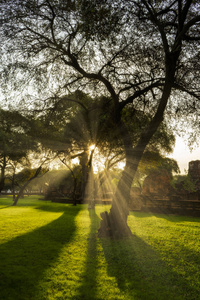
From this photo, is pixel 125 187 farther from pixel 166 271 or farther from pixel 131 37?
pixel 131 37

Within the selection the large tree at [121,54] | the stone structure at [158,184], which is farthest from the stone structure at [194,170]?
the large tree at [121,54]

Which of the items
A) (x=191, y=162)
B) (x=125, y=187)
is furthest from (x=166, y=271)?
(x=191, y=162)

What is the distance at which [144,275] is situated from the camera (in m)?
6.13

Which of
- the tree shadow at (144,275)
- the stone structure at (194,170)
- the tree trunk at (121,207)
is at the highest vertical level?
the stone structure at (194,170)

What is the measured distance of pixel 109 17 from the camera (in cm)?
884

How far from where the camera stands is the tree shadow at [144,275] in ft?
16.6

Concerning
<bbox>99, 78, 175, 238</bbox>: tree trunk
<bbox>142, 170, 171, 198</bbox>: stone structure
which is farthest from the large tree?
<bbox>142, 170, 171, 198</bbox>: stone structure

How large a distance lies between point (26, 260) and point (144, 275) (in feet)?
12.2

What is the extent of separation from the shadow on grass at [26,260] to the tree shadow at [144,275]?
6.56 ft

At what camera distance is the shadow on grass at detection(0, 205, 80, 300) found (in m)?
5.11

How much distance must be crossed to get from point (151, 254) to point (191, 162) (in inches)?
1280

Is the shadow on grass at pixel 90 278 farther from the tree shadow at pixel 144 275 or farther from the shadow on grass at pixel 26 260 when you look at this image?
the shadow on grass at pixel 26 260

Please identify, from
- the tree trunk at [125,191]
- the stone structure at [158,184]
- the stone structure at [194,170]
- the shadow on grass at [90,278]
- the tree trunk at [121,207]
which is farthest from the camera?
the stone structure at [194,170]

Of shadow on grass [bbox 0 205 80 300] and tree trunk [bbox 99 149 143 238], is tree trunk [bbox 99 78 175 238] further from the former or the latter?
shadow on grass [bbox 0 205 80 300]
